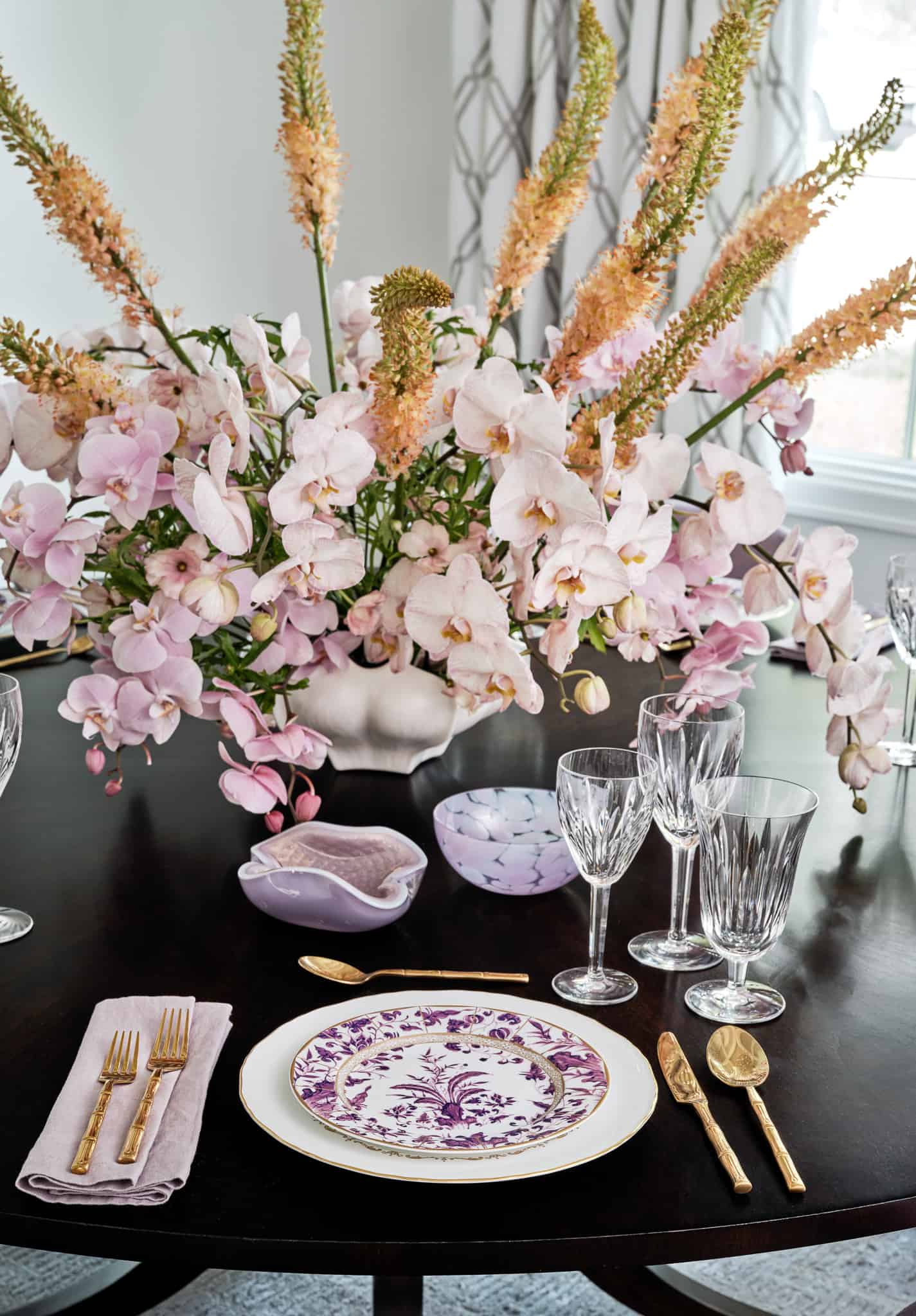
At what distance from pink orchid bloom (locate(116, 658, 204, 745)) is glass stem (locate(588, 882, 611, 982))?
14.9 inches

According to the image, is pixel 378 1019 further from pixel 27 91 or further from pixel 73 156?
pixel 27 91

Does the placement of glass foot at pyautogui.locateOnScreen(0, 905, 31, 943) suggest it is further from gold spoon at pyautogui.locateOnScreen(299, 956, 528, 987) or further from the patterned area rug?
the patterned area rug

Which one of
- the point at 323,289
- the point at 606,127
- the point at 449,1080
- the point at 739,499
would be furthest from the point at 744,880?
the point at 606,127

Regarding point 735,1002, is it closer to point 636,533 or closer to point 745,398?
point 636,533

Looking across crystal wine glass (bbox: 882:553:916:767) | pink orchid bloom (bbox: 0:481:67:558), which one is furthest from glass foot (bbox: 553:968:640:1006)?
crystal wine glass (bbox: 882:553:916:767)

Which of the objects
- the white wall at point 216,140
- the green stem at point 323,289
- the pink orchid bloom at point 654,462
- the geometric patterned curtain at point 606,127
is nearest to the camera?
the pink orchid bloom at point 654,462

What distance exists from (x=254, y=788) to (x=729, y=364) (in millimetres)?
617

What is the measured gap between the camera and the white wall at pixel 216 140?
3.82 metres

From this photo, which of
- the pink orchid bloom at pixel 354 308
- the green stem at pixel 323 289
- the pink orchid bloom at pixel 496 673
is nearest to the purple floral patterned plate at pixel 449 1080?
the pink orchid bloom at pixel 496 673

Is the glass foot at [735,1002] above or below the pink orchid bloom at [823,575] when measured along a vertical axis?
below

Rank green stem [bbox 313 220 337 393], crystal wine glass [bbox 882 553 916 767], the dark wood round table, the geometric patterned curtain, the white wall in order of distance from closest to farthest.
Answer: the dark wood round table
green stem [bbox 313 220 337 393]
crystal wine glass [bbox 882 553 916 767]
the geometric patterned curtain
the white wall

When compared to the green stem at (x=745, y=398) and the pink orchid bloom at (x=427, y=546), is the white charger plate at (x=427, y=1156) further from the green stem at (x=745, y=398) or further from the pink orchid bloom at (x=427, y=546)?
the green stem at (x=745, y=398)

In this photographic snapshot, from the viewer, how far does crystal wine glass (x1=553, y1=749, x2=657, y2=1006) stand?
1.00 meters

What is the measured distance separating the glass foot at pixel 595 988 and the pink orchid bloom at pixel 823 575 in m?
0.37
